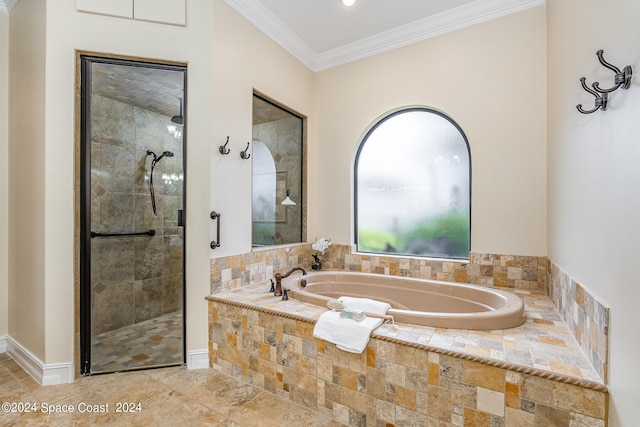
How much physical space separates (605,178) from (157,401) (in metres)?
2.51

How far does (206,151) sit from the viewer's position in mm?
2143

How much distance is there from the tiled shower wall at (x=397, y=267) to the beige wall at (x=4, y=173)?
177 cm

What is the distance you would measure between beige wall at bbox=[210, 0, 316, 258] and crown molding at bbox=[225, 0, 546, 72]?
4.1 inches

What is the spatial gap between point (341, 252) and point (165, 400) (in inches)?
74.8

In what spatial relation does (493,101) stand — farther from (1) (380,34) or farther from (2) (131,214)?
(2) (131,214)

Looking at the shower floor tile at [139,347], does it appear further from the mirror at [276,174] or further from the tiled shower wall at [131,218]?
the mirror at [276,174]

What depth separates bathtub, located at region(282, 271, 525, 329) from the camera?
5.16 ft

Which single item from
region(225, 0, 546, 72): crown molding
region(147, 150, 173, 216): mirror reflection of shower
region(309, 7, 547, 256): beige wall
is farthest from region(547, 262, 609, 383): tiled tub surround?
region(147, 150, 173, 216): mirror reflection of shower

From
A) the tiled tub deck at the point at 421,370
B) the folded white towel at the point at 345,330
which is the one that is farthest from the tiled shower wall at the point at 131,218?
the folded white towel at the point at 345,330

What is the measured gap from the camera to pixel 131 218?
2578 mm

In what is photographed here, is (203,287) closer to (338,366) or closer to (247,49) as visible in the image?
(338,366)

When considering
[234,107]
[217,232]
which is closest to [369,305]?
[217,232]

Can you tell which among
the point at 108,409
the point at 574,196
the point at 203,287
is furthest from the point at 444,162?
the point at 108,409

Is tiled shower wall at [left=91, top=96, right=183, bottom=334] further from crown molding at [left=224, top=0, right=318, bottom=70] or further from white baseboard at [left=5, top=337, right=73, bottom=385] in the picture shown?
crown molding at [left=224, top=0, right=318, bottom=70]
